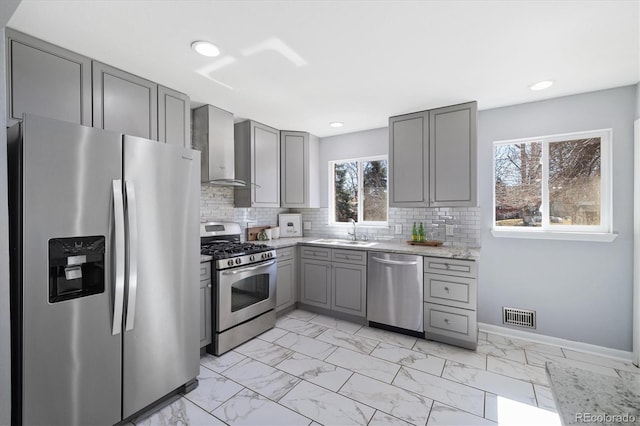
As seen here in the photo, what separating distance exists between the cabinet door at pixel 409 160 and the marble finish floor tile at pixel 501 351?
1.53 meters

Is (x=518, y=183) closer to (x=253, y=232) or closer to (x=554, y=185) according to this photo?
(x=554, y=185)

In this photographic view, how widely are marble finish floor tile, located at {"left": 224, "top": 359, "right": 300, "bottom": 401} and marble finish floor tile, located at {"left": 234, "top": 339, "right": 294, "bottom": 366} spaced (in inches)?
3.4

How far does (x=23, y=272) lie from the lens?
1365 millimetres

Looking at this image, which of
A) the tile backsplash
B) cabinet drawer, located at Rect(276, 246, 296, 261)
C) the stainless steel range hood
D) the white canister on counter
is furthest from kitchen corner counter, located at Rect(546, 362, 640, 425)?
the white canister on counter

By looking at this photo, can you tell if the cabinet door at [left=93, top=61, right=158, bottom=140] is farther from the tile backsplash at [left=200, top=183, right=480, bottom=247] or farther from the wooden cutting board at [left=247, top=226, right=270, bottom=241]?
the wooden cutting board at [left=247, top=226, right=270, bottom=241]

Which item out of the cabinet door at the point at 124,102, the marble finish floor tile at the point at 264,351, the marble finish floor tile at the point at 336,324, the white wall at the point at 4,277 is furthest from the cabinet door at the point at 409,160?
the white wall at the point at 4,277

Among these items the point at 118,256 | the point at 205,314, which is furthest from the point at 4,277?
the point at 205,314

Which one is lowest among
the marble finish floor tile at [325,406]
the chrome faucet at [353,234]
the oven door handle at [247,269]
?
the marble finish floor tile at [325,406]

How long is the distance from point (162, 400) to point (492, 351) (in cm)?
283

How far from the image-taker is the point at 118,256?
1649 mm

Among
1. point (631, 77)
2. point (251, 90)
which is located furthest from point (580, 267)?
point (251, 90)

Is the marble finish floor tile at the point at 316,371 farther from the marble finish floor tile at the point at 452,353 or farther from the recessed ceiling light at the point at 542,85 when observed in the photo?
the recessed ceiling light at the point at 542,85

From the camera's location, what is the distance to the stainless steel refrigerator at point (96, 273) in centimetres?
139

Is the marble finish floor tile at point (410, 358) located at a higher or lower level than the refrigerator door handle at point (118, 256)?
lower
